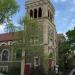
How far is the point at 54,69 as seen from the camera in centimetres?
5491

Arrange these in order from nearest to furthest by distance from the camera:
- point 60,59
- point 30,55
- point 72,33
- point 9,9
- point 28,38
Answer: point 9,9 < point 28,38 < point 30,55 < point 72,33 < point 60,59

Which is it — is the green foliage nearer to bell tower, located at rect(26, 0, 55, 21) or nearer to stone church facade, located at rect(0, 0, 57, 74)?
stone church facade, located at rect(0, 0, 57, 74)

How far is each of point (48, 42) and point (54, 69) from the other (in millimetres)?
6374

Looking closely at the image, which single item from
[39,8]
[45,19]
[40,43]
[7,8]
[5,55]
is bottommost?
[5,55]

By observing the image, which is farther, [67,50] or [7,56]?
[7,56]

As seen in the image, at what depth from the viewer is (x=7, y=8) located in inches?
1157

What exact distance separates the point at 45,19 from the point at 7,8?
25.6 metres

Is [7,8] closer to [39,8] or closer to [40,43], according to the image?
[40,43]

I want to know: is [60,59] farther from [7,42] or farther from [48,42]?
[7,42]

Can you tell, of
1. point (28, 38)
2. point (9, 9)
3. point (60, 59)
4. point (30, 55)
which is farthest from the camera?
point (60, 59)

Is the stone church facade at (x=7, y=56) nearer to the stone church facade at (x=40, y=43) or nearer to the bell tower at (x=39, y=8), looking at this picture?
the stone church facade at (x=40, y=43)

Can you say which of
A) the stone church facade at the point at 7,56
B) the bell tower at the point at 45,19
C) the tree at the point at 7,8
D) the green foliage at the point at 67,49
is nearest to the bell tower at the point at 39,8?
the bell tower at the point at 45,19

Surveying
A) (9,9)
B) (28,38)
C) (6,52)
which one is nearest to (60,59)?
(6,52)

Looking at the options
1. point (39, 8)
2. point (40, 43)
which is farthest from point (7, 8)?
point (39, 8)
